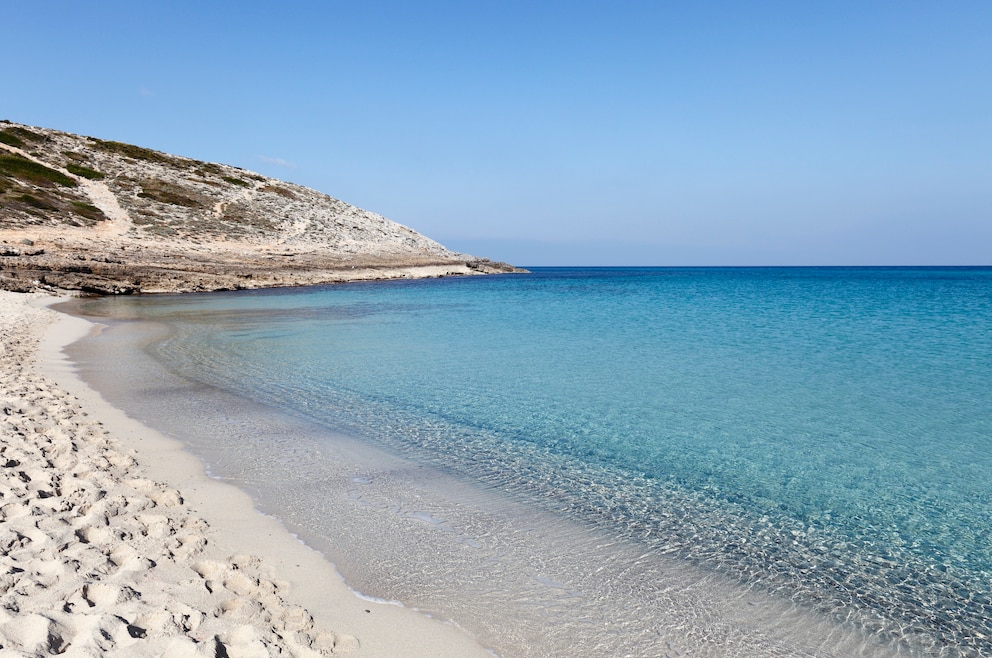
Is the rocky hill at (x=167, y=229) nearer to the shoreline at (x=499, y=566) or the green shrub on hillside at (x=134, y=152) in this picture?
the green shrub on hillside at (x=134, y=152)

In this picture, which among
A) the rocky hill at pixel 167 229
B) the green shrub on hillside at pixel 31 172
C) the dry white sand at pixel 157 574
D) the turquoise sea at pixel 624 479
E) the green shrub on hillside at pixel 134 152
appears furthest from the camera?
the green shrub on hillside at pixel 134 152

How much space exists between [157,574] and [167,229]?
5994 centimetres

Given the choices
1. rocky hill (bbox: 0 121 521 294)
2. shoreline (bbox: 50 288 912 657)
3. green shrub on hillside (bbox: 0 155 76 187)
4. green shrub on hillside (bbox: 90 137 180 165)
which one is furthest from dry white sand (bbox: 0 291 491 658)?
green shrub on hillside (bbox: 90 137 180 165)

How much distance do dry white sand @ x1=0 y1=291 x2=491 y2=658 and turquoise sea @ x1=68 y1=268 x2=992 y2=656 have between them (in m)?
0.38

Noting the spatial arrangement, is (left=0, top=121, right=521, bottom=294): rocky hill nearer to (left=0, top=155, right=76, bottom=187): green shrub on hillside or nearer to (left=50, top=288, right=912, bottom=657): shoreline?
(left=0, top=155, right=76, bottom=187): green shrub on hillside

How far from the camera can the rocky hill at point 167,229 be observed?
141ft

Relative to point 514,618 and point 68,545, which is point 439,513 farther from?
point 68,545

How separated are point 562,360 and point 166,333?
1395 centimetres

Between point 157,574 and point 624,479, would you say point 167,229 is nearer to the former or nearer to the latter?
point 624,479

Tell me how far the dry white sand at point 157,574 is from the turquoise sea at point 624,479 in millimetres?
379

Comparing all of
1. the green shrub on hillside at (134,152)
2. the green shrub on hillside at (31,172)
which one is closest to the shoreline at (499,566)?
the green shrub on hillside at (31,172)

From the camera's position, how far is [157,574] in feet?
15.0

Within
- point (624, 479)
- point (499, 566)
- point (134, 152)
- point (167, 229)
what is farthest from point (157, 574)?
point (134, 152)

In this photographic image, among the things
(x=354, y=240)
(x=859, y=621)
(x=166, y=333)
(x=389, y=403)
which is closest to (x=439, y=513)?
(x=859, y=621)
